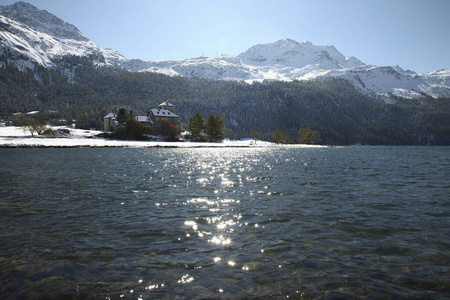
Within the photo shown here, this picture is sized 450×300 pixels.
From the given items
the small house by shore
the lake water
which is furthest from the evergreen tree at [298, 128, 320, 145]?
the lake water

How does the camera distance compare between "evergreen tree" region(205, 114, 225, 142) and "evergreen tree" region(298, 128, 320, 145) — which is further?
"evergreen tree" region(298, 128, 320, 145)

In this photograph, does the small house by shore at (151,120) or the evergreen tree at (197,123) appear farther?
the small house by shore at (151,120)

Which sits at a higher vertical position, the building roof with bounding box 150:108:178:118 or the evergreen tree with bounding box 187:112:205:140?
the building roof with bounding box 150:108:178:118

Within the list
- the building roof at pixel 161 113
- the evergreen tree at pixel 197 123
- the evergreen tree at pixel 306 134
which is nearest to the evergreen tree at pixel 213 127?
the evergreen tree at pixel 197 123

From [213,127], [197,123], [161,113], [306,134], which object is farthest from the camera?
[306,134]

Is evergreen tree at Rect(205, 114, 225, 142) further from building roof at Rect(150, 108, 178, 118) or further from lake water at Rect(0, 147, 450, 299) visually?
lake water at Rect(0, 147, 450, 299)

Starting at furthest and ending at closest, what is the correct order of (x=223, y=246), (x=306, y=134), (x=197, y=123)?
(x=306, y=134)
(x=197, y=123)
(x=223, y=246)

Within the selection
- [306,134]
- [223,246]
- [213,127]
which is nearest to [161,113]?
[213,127]

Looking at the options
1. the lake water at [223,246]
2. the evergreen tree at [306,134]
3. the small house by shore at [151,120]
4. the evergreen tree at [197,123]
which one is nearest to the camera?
the lake water at [223,246]

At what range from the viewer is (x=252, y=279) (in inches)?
283

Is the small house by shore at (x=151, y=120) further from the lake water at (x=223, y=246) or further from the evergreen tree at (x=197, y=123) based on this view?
the lake water at (x=223, y=246)

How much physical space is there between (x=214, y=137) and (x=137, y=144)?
46.2 meters

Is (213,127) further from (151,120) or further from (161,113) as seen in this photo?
(151,120)

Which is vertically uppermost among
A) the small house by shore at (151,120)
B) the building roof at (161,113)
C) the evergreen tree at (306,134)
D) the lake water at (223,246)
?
the building roof at (161,113)
